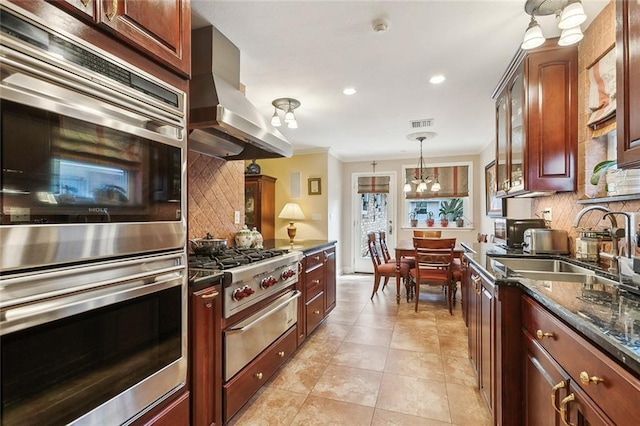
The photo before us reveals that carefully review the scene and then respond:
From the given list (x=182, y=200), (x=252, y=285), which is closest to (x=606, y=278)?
(x=252, y=285)

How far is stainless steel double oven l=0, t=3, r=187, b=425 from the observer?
2.54ft

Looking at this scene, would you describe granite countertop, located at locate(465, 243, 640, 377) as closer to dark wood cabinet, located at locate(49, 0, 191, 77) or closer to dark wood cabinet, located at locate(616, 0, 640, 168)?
dark wood cabinet, located at locate(616, 0, 640, 168)

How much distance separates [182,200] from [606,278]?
2.00 metres

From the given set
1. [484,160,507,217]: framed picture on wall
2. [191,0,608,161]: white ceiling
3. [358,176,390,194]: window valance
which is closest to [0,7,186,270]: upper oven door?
[191,0,608,161]: white ceiling

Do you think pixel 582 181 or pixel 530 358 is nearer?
pixel 530 358

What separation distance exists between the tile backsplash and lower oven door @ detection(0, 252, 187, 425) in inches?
39.6

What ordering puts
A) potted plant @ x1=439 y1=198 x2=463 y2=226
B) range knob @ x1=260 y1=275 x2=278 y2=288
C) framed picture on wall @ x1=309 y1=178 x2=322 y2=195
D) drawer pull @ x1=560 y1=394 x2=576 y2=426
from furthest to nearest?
potted plant @ x1=439 y1=198 x2=463 y2=226
framed picture on wall @ x1=309 y1=178 x2=322 y2=195
range knob @ x1=260 y1=275 x2=278 y2=288
drawer pull @ x1=560 y1=394 x2=576 y2=426

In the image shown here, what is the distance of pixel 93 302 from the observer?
942mm

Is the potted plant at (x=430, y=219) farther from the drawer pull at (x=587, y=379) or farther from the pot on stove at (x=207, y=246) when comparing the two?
the drawer pull at (x=587, y=379)

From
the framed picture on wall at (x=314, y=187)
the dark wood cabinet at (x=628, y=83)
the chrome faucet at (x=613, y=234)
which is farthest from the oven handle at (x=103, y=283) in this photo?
the framed picture on wall at (x=314, y=187)

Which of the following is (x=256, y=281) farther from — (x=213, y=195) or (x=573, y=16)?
(x=573, y=16)

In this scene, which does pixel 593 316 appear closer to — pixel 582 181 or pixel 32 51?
pixel 582 181

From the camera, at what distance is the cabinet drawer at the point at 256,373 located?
5.56ft

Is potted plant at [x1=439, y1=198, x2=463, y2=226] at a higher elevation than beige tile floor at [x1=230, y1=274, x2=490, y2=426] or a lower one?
higher
